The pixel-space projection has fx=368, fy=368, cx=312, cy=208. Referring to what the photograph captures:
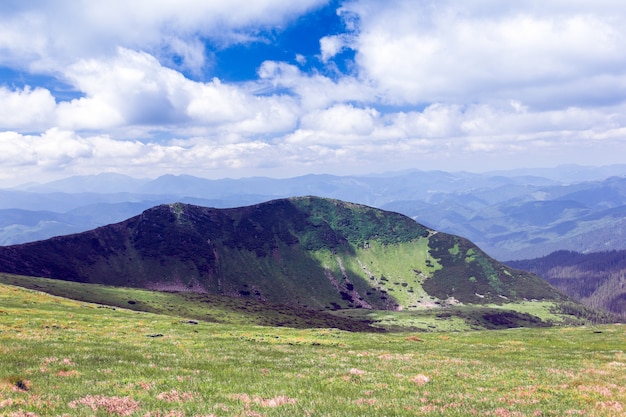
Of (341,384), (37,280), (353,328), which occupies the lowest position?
(353,328)

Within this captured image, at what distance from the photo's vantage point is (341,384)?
57.7 ft

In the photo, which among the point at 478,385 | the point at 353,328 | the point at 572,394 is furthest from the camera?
the point at 353,328

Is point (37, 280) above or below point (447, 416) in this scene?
below

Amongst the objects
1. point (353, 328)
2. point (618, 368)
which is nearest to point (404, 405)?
point (618, 368)

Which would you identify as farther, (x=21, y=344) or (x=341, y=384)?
(x=21, y=344)

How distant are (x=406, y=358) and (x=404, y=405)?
14.7 metres

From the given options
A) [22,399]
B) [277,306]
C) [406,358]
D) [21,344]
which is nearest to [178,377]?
[22,399]

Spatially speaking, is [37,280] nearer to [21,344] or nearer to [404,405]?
[21,344]

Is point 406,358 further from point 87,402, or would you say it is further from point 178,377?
point 87,402

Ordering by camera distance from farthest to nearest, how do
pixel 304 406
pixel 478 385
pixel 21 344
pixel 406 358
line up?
pixel 406 358
pixel 21 344
pixel 478 385
pixel 304 406

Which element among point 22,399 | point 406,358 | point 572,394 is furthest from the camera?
point 406,358

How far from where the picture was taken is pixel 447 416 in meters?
13.1

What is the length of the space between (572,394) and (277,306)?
6103 inches

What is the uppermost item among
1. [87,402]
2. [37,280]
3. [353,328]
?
[87,402]
